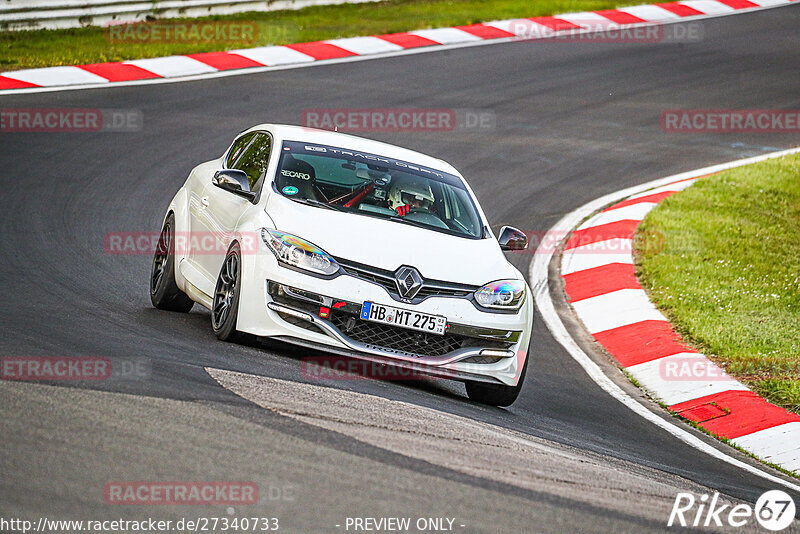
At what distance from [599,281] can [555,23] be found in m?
11.1

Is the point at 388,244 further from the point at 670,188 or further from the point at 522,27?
A: the point at 522,27

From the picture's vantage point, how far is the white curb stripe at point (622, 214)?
527 inches

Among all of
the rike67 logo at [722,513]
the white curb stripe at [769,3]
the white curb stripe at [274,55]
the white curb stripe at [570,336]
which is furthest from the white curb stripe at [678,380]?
the white curb stripe at [769,3]

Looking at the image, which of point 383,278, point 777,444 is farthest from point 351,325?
point 777,444

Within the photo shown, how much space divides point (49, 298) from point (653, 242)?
692 cm

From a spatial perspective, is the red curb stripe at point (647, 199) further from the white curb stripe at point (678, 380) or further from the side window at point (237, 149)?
the side window at point (237, 149)

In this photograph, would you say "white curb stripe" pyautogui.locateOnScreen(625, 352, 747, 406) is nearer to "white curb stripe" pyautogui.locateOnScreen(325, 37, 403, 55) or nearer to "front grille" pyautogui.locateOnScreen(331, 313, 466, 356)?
"front grille" pyautogui.locateOnScreen(331, 313, 466, 356)

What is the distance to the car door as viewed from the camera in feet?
25.2

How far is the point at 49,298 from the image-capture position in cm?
812

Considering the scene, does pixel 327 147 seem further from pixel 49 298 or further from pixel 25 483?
pixel 25 483

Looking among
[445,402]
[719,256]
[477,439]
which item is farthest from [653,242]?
[477,439]

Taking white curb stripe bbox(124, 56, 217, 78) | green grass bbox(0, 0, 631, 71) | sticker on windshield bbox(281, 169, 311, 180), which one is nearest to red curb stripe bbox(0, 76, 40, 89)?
green grass bbox(0, 0, 631, 71)

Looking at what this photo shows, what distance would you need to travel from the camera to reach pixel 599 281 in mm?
11656

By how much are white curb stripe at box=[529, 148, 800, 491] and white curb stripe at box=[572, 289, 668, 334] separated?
294 mm
